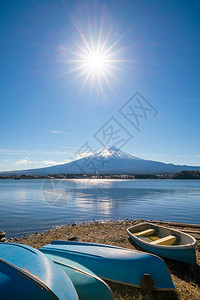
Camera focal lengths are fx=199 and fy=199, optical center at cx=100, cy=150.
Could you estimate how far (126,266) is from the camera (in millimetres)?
5156

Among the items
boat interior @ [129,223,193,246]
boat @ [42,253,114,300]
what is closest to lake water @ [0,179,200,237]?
boat interior @ [129,223,193,246]

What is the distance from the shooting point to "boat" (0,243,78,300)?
3234mm

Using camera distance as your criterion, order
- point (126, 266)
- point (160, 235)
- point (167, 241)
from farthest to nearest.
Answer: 1. point (160, 235)
2. point (167, 241)
3. point (126, 266)

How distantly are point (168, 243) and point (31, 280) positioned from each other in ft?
20.7

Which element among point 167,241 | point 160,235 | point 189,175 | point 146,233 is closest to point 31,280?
point 167,241

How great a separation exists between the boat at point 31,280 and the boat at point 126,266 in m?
1.65

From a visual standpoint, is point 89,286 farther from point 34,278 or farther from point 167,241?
point 167,241

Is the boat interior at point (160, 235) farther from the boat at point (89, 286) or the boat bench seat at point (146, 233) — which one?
the boat at point (89, 286)

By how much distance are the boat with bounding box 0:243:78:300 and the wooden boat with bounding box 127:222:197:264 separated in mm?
4248

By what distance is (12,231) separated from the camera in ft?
47.3

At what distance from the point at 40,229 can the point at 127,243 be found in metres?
8.25

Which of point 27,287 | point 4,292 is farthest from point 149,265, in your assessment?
point 4,292

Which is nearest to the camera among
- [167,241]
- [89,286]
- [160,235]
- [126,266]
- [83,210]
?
[89,286]

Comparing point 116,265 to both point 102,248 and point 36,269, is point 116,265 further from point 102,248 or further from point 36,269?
point 36,269
